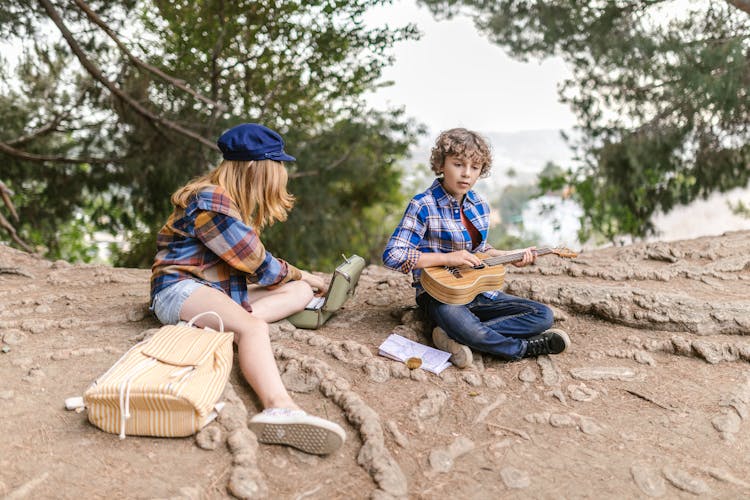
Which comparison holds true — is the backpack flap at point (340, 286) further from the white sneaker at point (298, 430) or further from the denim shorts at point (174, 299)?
the white sneaker at point (298, 430)

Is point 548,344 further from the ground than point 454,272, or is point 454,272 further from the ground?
point 454,272

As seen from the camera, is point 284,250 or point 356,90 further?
point 284,250

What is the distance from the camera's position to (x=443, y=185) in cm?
321

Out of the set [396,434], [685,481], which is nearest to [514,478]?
[396,434]

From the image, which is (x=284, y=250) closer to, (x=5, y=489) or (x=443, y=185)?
(x=443, y=185)

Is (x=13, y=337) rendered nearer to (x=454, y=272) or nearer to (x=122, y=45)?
(x=454, y=272)

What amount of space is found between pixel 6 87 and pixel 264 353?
5.84 metres

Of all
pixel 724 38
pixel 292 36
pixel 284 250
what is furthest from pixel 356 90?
pixel 724 38

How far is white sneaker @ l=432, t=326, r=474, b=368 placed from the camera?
2.97 m

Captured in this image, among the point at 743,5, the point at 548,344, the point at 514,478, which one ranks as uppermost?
the point at 743,5

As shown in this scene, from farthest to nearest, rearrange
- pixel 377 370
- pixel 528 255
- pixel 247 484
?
pixel 528 255, pixel 377 370, pixel 247 484

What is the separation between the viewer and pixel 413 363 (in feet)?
9.75

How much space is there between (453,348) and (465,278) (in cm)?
36

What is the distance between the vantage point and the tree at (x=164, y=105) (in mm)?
5797
